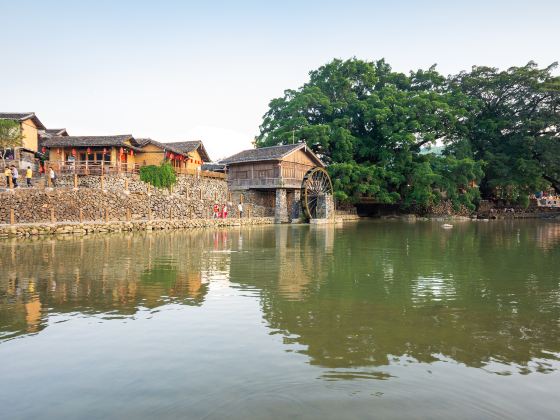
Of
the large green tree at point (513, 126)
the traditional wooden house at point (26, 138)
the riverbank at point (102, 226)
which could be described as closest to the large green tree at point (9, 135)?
the traditional wooden house at point (26, 138)

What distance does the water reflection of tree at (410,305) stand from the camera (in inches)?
236

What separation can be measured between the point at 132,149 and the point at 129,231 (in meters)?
11.5

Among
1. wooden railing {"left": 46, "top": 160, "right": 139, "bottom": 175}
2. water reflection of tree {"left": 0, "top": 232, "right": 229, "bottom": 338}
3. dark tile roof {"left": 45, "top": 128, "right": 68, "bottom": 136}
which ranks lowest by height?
water reflection of tree {"left": 0, "top": 232, "right": 229, "bottom": 338}

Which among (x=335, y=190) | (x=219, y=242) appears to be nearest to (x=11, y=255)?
(x=219, y=242)

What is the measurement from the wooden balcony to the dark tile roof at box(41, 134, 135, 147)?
10121 millimetres

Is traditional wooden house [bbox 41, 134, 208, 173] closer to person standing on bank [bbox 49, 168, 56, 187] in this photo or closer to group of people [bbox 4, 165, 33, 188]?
person standing on bank [bbox 49, 168, 56, 187]

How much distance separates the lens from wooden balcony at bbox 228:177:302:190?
36594 millimetres

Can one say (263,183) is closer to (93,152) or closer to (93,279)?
(93,152)

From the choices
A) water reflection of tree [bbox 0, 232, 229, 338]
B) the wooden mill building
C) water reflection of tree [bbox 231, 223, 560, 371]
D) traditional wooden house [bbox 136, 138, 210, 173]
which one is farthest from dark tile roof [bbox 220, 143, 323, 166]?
water reflection of tree [bbox 231, 223, 560, 371]

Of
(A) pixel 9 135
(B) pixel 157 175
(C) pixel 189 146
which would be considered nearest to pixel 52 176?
(A) pixel 9 135

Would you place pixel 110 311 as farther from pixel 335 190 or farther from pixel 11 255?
pixel 335 190

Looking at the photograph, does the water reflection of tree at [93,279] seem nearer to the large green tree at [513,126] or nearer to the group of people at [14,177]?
the group of people at [14,177]

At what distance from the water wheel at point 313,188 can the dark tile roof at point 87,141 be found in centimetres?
1551

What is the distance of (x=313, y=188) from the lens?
1529 inches
